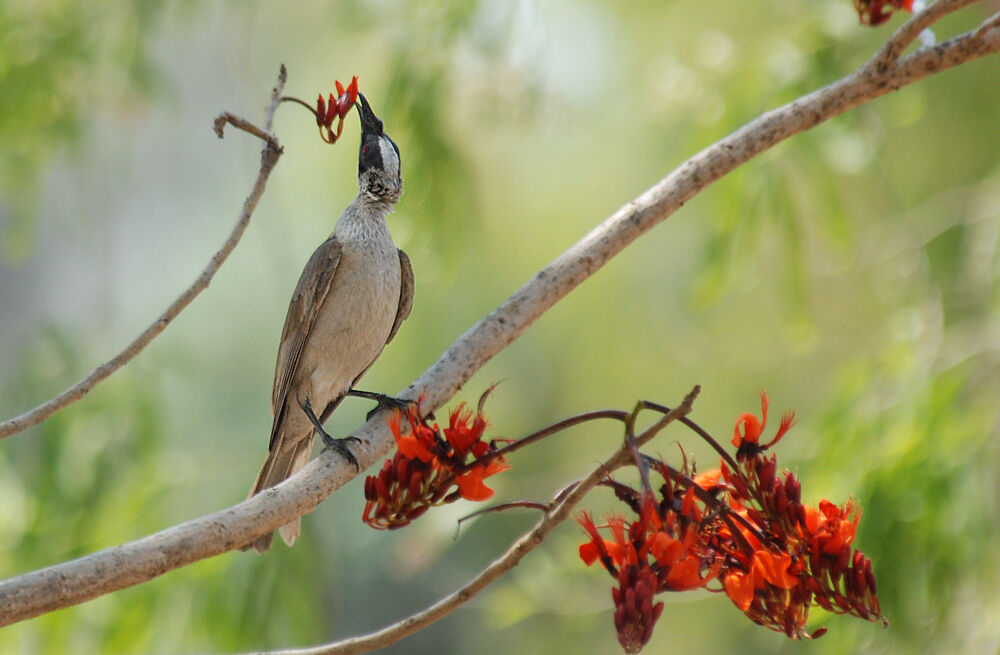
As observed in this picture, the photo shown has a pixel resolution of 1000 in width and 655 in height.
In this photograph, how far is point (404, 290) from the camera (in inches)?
95.0

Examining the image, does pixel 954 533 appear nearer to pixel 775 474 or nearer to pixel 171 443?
pixel 775 474

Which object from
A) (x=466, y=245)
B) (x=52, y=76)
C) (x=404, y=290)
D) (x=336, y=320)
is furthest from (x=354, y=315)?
(x=52, y=76)

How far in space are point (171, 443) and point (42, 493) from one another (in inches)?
26.8

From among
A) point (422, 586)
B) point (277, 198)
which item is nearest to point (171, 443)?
point (277, 198)

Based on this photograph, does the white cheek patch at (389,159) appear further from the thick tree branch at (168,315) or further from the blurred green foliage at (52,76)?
the blurred green foliage at (52,76)

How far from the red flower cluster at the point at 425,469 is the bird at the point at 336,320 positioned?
775 millimetres

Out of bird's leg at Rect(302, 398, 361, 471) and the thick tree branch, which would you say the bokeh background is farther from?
the thick tree branch

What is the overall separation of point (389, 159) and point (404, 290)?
2.38 ft

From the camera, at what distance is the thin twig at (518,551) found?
1260mm

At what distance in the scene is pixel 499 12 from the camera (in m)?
3.12

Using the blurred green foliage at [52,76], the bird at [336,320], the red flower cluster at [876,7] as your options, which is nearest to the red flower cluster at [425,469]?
the bird at [336,320]

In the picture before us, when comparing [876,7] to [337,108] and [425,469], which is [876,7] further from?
[425,469]

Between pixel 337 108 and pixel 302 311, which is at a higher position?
pixel 302 311

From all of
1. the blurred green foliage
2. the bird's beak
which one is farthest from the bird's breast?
the blurred green foliage
